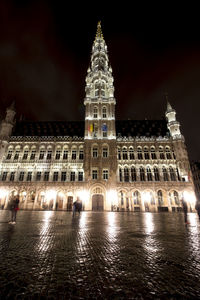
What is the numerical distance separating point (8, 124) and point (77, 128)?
15546 mm

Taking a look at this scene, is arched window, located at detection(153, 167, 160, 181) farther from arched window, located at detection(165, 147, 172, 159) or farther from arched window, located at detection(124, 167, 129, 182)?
arched window, located at detection(124, 167, 129, 182)

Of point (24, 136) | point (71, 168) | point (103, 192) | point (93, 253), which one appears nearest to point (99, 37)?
point (24, 136)

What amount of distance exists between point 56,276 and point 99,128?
1185 inches

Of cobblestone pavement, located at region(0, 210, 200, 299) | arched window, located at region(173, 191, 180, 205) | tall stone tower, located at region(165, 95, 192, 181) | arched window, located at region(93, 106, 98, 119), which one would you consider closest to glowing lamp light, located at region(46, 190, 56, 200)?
arched window, located at region(93, 106, 98, 119)

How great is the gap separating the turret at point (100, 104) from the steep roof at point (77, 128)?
13.5 feet

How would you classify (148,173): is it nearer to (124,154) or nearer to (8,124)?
(124,154)

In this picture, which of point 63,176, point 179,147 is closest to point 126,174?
point 179,147

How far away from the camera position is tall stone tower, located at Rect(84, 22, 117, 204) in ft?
91.9

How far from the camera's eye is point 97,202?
26.4 metres

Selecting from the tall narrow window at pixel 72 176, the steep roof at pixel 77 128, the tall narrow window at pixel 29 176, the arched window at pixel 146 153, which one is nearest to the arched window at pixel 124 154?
the arched window at pixel 146 153

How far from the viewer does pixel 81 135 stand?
3478cm

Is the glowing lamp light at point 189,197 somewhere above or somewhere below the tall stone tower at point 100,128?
below

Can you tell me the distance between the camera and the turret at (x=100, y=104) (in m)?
31.2

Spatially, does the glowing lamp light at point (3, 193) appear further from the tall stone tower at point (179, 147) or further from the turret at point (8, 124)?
the tall stone tower at point (179, 147)
